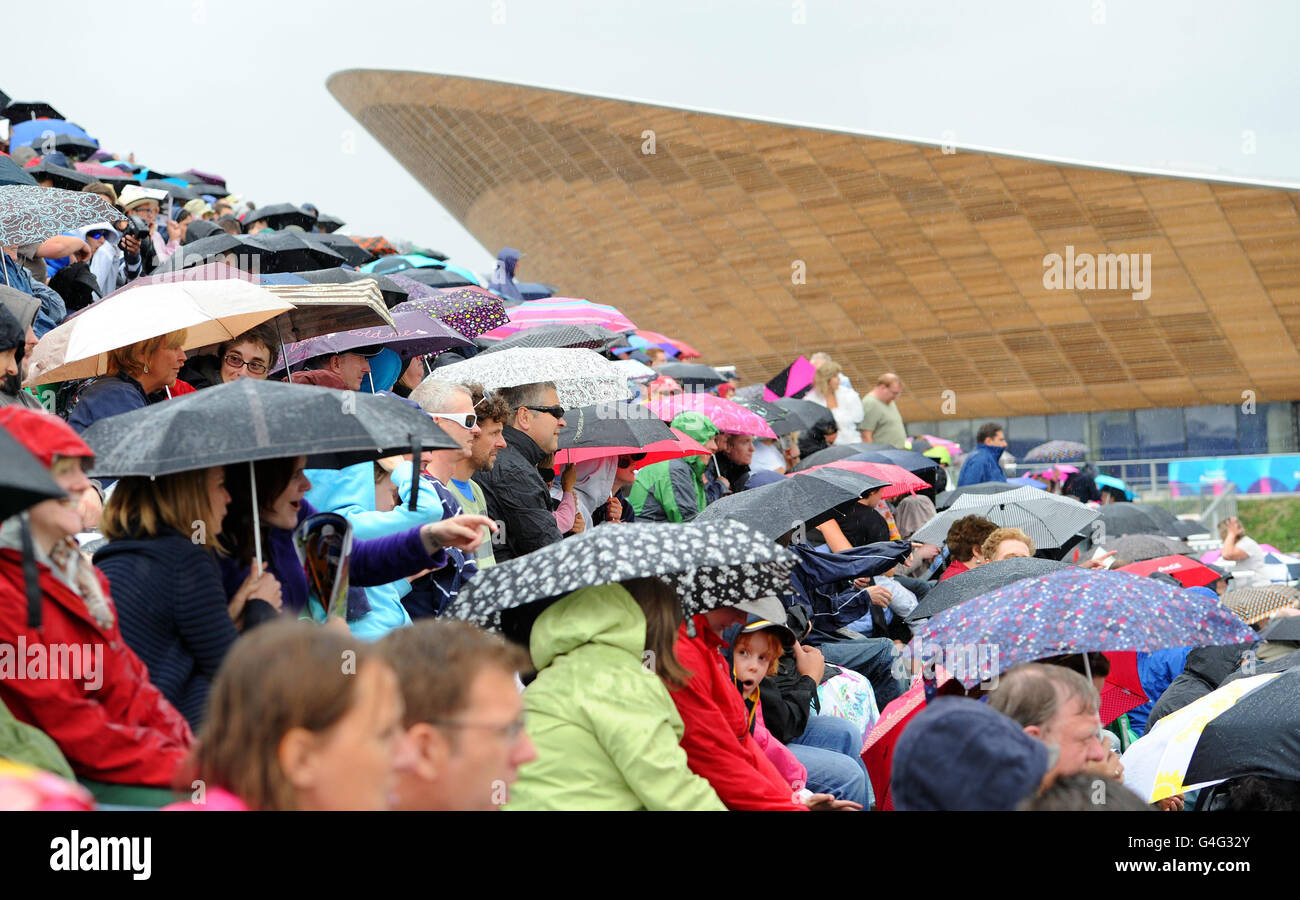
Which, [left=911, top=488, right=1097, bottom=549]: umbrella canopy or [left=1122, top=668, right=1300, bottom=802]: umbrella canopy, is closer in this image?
[left=1122, top=668, right=1300, bottom=802]: umbrella canopy

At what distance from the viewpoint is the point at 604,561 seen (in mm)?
3438

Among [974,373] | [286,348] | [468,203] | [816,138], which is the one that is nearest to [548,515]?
[286,348]

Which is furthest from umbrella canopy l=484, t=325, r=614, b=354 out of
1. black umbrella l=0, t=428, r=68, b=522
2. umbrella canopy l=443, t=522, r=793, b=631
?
black umbrella l=0, t=428, r=68, b=522

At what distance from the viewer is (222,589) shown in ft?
10.2

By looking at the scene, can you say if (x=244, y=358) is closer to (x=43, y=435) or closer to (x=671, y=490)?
(x=43, y=435)

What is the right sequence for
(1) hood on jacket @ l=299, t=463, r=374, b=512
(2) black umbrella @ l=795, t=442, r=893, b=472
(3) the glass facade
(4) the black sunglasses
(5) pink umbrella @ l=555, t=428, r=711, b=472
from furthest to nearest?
(3) the glass facade
(2) black umbrella @ l=795, t=442, r=893, b=472
(5) pink umbrella @ l=555, t=428, r=711, b=472
(4) the black sunglasses
(1) hood on jacket @ l=299, t=463, r=374, b=512

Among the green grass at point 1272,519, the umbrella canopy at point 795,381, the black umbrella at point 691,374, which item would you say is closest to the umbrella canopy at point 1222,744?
the black umbrella at point 691,374

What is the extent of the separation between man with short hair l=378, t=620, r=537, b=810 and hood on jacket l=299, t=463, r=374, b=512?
1996 millimetres

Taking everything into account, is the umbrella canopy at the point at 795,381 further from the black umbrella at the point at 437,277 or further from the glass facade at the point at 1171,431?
the glass facade at the point at 1171,431

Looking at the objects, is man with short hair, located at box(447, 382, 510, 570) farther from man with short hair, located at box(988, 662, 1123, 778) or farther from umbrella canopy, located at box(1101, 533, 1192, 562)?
umbrella canopy, located at box(1101, 533, 1192, 562)

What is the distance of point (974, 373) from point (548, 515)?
26507 mm

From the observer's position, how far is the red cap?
263 centimetres

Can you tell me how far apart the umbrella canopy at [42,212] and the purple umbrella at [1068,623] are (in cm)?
416

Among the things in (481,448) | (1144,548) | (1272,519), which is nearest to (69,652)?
(481,448)
